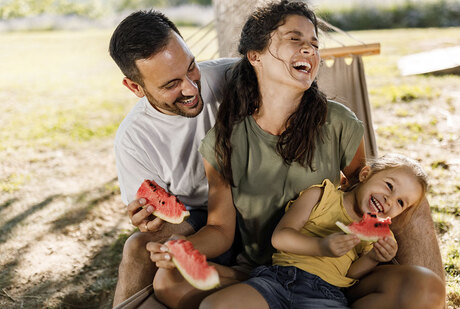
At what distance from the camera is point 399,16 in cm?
1797

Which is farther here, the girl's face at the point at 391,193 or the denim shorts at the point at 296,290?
the girl's face at the point at 391,193

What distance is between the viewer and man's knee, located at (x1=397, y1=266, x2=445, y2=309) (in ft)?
6.82

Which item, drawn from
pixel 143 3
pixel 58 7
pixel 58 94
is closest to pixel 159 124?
pixel 58 94

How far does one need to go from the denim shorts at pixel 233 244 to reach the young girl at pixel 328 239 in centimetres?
39

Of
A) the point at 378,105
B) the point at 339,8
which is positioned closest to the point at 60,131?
the point at 378,105

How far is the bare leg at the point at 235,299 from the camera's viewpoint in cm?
207

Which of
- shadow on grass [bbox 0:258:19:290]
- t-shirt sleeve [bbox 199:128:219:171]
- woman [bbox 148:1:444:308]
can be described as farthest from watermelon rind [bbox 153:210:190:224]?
shadow on grass [bbox 0:258:19:290]

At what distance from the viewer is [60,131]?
26.0 ft

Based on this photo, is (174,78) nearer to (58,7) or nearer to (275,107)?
(275,107)

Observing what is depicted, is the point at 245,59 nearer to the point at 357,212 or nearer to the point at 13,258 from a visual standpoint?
the point at 357,212

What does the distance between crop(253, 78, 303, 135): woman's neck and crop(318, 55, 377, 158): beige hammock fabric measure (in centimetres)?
139

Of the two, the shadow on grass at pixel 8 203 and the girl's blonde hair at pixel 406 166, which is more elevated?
the girl's blonde hair at pixel 406 166

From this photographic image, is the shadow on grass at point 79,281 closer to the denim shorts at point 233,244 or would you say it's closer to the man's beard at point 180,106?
the denim shorts at point 233,244

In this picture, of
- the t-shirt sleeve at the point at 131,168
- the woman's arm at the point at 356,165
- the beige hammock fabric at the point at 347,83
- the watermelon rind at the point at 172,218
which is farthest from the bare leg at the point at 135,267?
the beige hammock fabric at the point at 347,83
